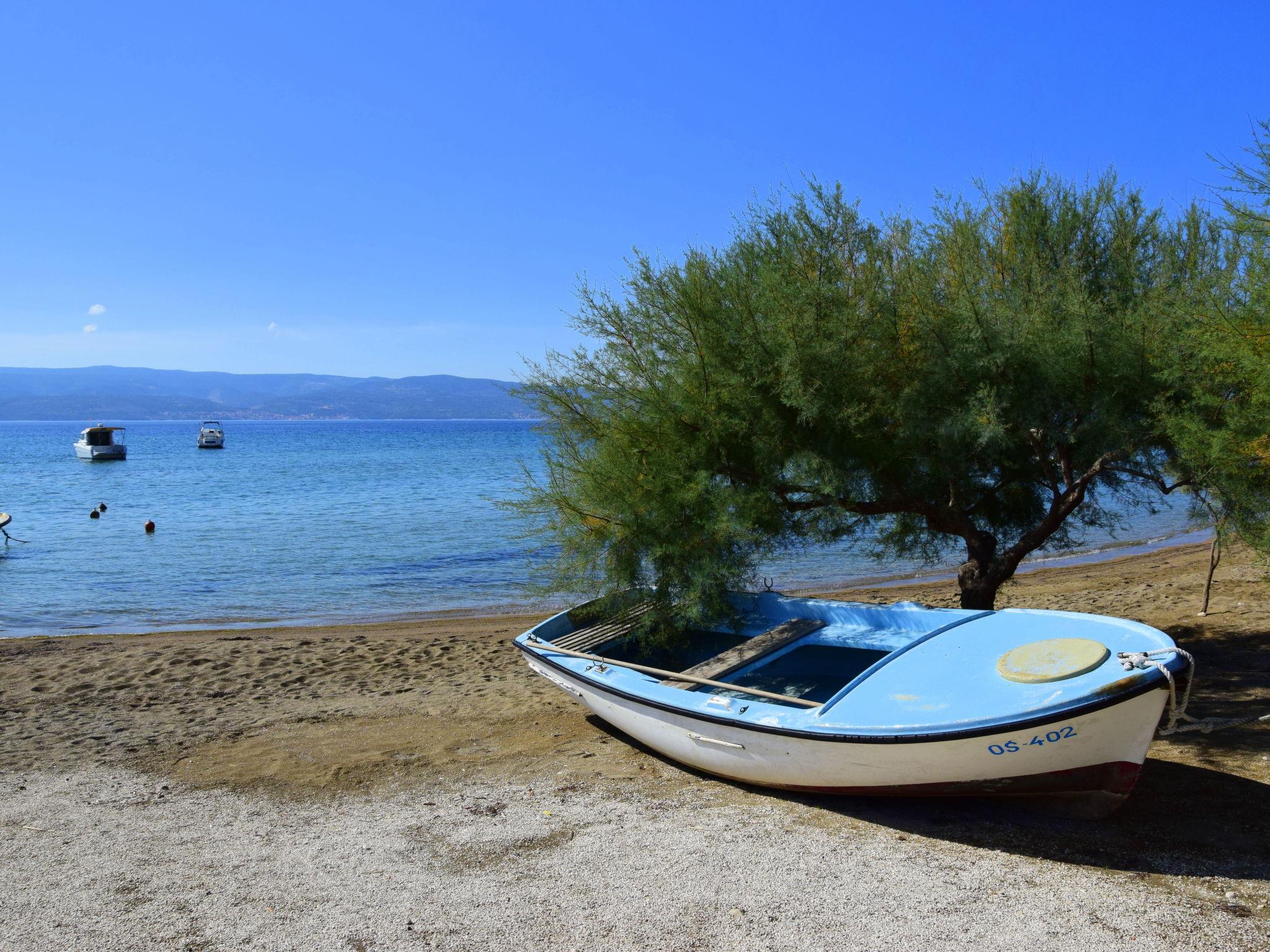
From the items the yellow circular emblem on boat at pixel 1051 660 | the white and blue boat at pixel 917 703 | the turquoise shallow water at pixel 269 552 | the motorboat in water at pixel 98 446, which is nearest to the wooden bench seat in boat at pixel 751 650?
the white and blue boat at pixel 917 703

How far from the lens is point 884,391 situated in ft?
24.7

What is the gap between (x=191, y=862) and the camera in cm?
541

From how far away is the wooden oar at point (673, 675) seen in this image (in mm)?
6078

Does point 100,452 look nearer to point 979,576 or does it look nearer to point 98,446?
point 98,446

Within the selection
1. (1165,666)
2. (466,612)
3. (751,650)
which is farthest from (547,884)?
(466,612)

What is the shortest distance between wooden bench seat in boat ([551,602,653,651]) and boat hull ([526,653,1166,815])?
208cm

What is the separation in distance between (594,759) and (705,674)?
1180 mm

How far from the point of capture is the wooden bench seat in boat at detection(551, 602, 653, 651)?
26.9 feet

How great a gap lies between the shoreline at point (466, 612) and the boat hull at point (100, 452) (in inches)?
2067

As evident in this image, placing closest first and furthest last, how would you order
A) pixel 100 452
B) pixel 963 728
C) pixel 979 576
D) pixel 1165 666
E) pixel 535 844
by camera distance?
1. pixel 1165 666
2. pixel 963 728
3. pixel 535 844
4. pixel 979 576
5. pixel 100 452

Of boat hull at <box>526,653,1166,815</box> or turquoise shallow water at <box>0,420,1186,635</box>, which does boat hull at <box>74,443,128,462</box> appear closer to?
turquoise shallow water at <box>0,420,1186,635</box>

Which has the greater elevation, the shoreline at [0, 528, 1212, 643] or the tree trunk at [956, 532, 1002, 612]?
the tree trunk at [956, 532, 1002, 612]

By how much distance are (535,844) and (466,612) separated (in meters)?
10.6

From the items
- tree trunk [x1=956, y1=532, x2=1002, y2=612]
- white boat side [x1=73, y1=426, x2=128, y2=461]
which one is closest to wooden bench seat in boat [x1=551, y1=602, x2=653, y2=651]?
tree trunk [x1=956, y1=532, x2=1002, y2=612]
